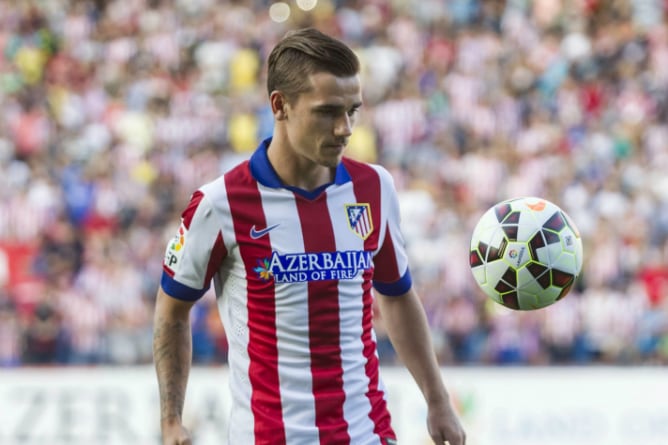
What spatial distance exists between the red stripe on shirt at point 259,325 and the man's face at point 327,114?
32 centimetres

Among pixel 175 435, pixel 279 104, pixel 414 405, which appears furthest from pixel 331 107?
pixel 414 405

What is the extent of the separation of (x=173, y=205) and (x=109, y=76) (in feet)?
11.0

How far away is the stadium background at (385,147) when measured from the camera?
11.9 m

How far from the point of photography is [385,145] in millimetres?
15156

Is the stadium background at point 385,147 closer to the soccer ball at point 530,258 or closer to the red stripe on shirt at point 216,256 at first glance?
the soccer ball at point 530,258

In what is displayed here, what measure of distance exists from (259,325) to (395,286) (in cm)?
61

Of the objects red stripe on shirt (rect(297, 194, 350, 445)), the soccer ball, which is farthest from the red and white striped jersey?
the soccer ball

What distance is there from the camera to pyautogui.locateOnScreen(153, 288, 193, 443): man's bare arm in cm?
418

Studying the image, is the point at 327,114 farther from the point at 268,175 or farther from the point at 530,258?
the point at 530,258

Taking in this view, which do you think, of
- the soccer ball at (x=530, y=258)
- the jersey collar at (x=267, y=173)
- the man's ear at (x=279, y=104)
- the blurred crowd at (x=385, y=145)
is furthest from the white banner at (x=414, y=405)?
the man's ear at (x=279, y=104)

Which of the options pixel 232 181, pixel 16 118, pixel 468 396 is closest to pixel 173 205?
pixel 16 118

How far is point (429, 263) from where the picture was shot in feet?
42.0

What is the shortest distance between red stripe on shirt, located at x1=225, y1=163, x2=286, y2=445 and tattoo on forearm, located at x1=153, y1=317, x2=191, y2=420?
0.24 m

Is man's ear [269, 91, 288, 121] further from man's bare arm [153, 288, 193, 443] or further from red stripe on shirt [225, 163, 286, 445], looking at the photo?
man's bare arm [153, 288, 193, 443]
